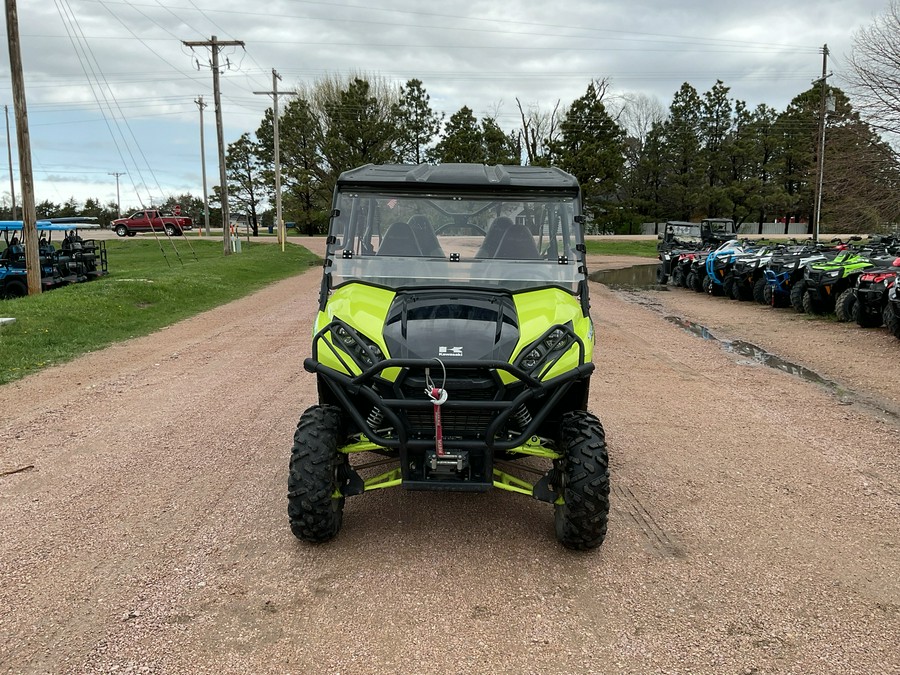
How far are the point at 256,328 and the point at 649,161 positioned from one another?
5099cm

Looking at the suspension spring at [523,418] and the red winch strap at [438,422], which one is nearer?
the red winch strap at [438,422]

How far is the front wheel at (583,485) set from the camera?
344 cm

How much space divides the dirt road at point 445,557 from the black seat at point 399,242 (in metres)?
1.59

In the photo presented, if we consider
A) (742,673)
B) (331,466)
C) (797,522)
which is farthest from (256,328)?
(742,673)

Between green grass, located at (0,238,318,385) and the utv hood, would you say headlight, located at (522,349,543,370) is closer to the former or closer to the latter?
the utv hood

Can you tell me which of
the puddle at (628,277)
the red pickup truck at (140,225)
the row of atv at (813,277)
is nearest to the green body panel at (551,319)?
the row of atv at (813,277)

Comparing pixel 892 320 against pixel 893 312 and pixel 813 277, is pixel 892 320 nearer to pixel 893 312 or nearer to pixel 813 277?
pixel 893 312

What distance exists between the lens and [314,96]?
173ft

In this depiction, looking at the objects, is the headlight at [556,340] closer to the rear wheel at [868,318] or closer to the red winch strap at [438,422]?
the red winch strap at [438,422]

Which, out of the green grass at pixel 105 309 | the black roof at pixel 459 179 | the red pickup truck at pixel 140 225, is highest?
the red pickup truck at pixel 140 225

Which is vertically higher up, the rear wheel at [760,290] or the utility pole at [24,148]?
the utility pole at [24,148]

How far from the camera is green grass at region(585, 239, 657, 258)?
39562 millimetres

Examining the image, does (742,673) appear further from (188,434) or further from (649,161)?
(649,161)

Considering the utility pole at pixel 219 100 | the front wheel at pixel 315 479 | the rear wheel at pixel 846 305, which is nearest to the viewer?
the front wheel at pixel 315 479
